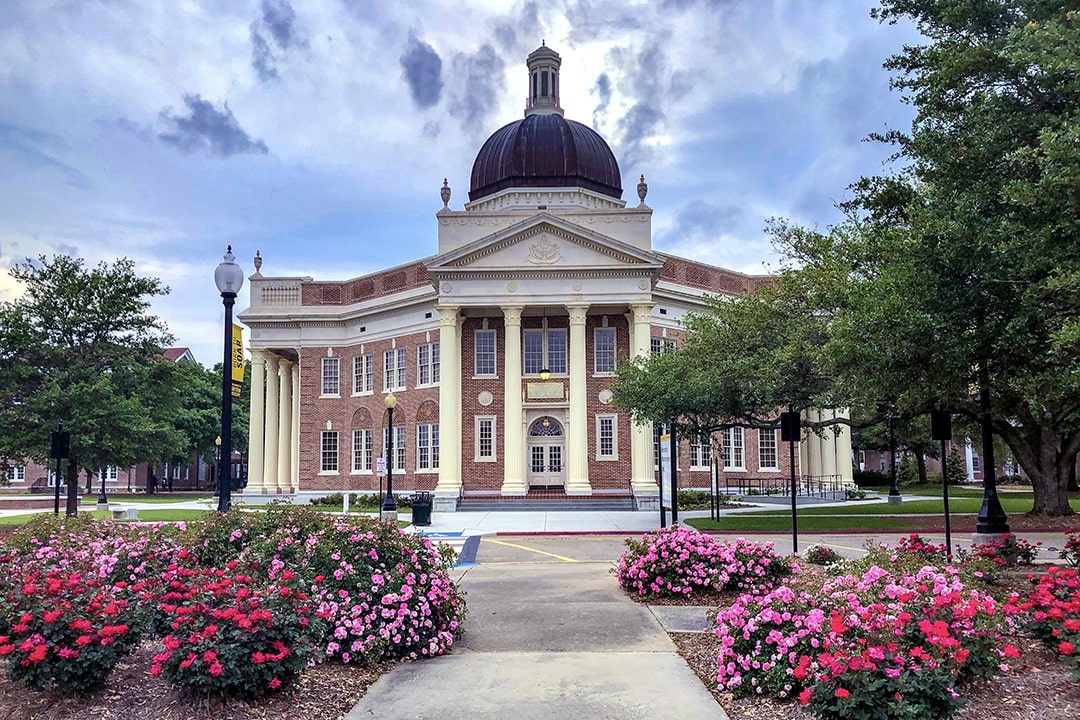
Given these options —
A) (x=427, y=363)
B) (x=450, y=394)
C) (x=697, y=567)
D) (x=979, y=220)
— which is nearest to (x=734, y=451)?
(x=450, y=394)

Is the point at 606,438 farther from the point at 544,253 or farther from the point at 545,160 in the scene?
the point at 545,160

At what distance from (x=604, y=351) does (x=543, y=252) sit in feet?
18.1

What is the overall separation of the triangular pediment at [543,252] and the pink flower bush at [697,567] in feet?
90.0

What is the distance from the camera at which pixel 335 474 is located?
158ft

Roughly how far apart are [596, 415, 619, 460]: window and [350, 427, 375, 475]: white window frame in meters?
12.6

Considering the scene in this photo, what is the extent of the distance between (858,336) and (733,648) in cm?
698

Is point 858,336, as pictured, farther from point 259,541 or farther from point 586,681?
point 259,541

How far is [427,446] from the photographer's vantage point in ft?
144

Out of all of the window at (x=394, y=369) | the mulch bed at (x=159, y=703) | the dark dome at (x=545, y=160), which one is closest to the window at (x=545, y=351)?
the window at (x=394, y=369)

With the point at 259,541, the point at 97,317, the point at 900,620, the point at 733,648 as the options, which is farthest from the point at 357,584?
the point at 97,317

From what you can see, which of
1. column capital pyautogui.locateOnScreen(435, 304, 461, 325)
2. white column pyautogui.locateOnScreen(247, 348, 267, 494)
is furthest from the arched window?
white column pyautogui.locateOnScreen(247, 348, 267, 494)

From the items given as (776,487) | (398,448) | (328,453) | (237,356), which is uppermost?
(237,356)

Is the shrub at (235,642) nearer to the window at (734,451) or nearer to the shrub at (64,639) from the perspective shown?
the shrub at (64,639)

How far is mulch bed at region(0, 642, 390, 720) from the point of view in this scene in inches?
264
